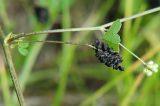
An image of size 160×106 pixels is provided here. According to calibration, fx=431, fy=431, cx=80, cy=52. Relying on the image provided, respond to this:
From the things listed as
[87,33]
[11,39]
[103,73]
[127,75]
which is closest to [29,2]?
[87,33]

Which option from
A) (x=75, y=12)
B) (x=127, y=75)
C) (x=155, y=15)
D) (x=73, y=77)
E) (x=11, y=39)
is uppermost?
(x=75, y=12)

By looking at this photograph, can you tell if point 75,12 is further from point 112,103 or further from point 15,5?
point 112,103

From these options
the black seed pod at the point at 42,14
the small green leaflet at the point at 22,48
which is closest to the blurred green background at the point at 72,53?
the black seed pod at the point at 42,14

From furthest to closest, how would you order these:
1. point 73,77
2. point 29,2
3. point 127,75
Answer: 1. point 73,77
2. point 29,2
3. point 127,75

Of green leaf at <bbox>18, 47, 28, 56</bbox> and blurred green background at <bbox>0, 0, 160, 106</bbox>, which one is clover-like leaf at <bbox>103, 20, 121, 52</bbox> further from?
blurred green background at <bbox>0, 0, 160, 106</bbox>

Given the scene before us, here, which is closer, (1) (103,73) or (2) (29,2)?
(2) (29,2)

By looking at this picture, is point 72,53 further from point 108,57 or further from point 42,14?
point 108,57

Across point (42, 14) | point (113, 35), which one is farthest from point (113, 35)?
point (42, 14)
